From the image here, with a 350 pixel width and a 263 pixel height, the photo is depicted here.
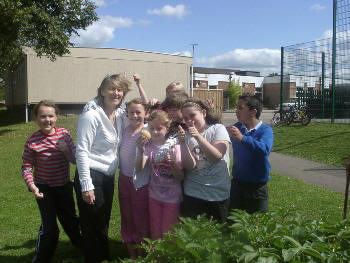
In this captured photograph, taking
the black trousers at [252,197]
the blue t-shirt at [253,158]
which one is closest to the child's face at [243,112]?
the blue t-shirt at [253,158]

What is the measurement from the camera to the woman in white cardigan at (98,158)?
3691 mm

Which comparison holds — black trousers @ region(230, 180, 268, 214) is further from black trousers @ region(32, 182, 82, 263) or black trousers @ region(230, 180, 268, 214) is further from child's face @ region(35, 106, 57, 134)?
child's face @ region(35, 106, 57, 134)

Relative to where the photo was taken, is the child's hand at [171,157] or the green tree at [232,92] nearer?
the child's hand at [171,157]

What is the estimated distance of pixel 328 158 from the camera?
35.0 feet

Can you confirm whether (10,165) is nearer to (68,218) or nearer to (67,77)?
(68,218)

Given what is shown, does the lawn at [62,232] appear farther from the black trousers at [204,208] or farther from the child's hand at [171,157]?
the child's hand at [171,157]

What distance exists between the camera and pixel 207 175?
363cm

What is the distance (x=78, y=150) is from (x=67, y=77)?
84.9ft

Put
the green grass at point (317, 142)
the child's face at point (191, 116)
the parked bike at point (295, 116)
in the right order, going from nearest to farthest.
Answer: the child's face at point (191, 116), the green grass at point (317, 142), the parked bike at point (295, 116)

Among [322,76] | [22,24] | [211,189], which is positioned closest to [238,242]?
[211,189]

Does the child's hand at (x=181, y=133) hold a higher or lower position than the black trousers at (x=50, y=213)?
higher

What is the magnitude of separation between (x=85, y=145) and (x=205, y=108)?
1106 millimetres

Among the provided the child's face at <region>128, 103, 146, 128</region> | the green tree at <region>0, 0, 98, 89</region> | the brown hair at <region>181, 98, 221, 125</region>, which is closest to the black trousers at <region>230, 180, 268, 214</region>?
the brown hair at <region>181, 98, 221, 125</region>

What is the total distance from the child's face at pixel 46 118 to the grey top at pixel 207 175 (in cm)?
147
